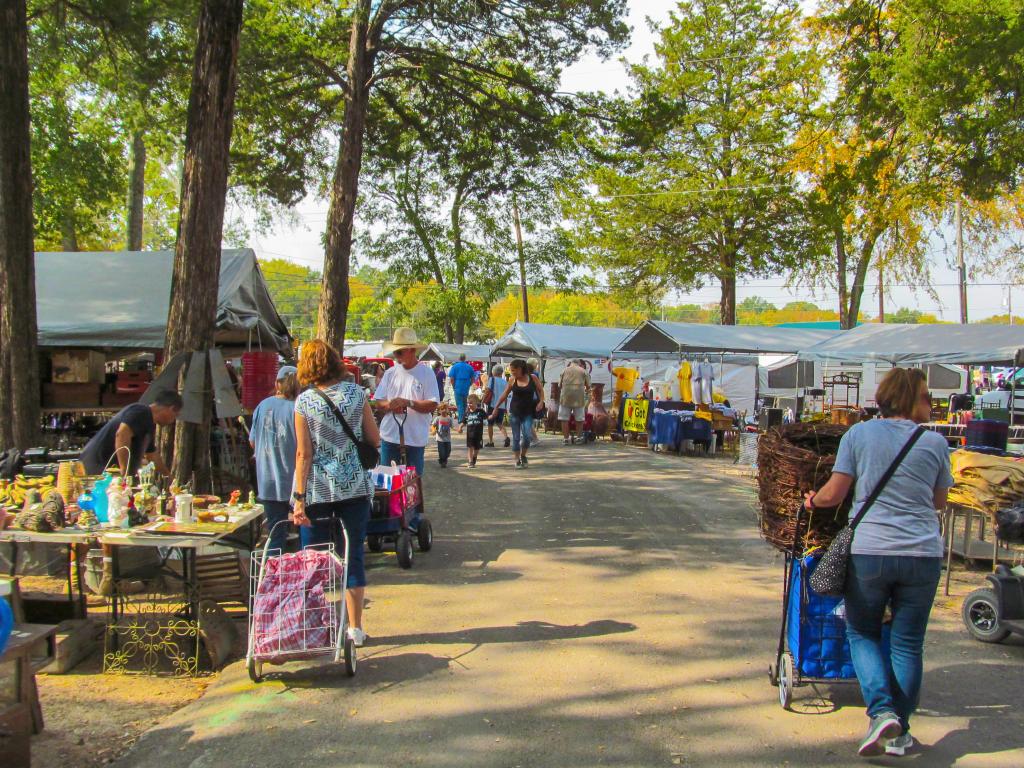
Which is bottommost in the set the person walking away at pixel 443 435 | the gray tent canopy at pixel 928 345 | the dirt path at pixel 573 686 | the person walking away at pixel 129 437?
the dirt path at pixel 573 686

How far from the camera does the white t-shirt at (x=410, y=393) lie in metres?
7.91

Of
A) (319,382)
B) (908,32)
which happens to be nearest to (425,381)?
(319,382)

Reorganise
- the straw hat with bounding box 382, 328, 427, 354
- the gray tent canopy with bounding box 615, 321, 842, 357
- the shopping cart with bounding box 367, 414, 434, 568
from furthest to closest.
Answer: the gray tent canopy with bounding box 615, 321, 842, 357 < the straw hat with bounding box 382, 328, 427, 354 < the shopping cart with bounding box 367, 414, 434, 568

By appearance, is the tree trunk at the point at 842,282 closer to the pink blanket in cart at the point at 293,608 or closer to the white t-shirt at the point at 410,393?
the white t-shirt at the point at 410,393

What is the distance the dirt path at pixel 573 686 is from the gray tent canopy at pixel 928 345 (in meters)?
9.15

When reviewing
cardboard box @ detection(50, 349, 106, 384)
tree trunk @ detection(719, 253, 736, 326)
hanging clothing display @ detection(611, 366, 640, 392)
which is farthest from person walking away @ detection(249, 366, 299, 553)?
tree trunk @ detection(719, 253, 736, 326)

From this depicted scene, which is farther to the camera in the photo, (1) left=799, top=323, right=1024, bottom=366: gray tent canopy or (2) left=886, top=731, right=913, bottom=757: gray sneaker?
(1) left=799, top=323, right=1024, bottom=366: gray tent canopy

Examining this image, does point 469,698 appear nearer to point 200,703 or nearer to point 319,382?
point 200,703

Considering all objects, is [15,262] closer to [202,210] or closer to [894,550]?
[202,210]

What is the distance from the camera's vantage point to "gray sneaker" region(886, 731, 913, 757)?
11.6 feet

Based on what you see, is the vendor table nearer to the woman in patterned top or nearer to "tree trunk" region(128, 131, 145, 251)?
the woman in patterned top

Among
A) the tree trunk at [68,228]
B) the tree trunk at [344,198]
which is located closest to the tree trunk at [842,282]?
the tree trunk at [344,198]

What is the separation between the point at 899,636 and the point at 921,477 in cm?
71

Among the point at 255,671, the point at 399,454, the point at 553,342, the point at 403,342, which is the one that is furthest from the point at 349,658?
the point at 553,342
